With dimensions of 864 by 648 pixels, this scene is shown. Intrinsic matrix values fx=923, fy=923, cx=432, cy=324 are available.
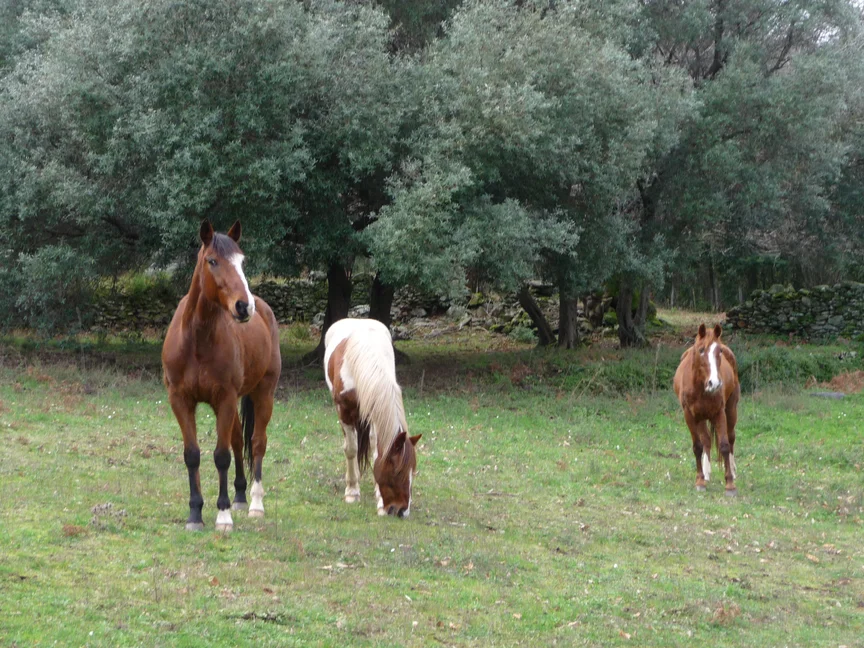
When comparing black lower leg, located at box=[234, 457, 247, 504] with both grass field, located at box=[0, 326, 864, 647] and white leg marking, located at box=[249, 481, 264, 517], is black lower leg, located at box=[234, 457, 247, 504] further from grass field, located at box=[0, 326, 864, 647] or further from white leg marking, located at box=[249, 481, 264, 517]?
grass field, located at box=[0, 326, 864, 647]

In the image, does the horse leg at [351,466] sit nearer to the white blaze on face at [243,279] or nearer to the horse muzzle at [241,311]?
Answer: the white blaze on face at [243,279]

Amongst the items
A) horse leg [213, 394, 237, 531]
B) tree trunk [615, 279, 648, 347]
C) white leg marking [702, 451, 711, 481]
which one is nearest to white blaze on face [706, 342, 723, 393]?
white leg marking [702, 451, 711, 481]

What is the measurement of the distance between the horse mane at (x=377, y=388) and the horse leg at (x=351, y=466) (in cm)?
51

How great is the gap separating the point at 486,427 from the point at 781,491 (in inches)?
181

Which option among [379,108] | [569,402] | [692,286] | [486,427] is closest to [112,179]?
[379,108]

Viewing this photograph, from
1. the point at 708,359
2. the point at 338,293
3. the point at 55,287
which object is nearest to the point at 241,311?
the point at 708,359

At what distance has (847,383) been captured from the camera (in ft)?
62.3

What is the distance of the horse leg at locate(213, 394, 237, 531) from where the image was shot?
7.21m

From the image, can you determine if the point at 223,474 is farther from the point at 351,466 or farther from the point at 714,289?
the point at 714,289

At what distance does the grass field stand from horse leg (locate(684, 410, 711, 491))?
11.6 inches

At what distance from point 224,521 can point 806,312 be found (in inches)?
902

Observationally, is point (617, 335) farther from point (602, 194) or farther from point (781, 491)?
point (781, 491)

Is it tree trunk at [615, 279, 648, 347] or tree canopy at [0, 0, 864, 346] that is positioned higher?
tree canopy at [0, 0, 864, 346]

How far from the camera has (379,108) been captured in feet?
51.9
